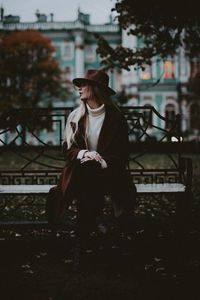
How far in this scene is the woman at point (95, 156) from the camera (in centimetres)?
401

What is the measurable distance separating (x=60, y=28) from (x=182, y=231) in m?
49.5

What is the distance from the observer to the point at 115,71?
167ft

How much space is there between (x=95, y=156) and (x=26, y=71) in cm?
3614

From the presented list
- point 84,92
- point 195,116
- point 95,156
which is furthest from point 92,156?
point 195,116

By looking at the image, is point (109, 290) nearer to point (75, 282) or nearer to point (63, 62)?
point (75, 282)

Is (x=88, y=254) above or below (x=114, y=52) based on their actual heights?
below

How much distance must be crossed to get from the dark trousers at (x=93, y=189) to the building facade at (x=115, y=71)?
38.5 m

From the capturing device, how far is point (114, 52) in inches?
432

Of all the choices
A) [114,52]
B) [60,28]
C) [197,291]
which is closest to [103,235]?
[197,291]

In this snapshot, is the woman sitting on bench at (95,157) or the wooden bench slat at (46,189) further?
the wooden bench slat at (46,189)

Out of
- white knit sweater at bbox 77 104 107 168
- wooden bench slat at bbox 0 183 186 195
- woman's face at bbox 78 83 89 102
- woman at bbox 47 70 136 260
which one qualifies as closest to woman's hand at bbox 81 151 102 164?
woman at bbox 47 70 136 260

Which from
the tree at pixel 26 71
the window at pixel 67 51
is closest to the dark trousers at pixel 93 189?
the tree at pixel 26 71

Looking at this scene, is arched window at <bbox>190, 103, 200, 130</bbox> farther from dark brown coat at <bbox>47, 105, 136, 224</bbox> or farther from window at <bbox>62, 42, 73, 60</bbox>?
dark brown coat at <bbox>47, 105, 136, 224</bbox>

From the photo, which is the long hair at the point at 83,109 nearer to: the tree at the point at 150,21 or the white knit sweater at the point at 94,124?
the white knit sweater at the point at 94,124
